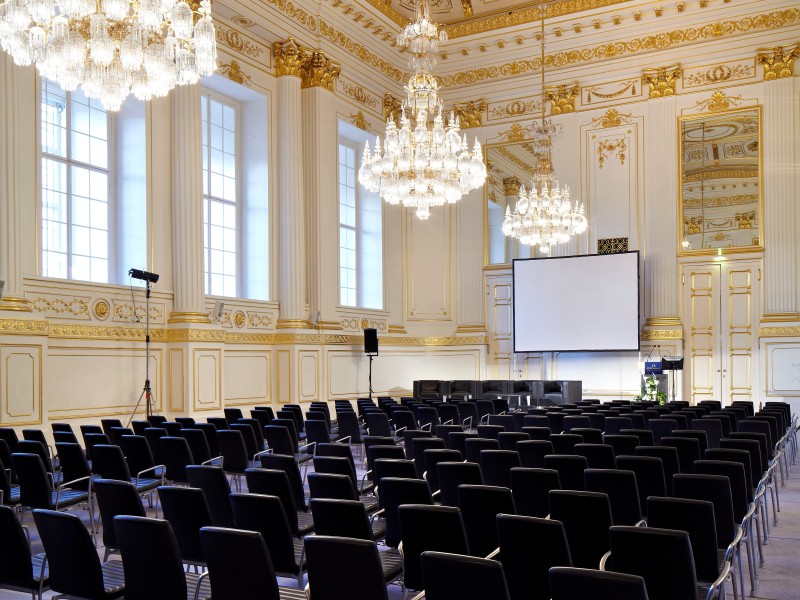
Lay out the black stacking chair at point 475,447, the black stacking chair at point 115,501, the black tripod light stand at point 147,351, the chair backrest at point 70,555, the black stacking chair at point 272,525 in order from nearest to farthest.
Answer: the chair backrest at point 70,555, the black stacking chair at point 272,525, the black stacking chair at point 115,501, the black stacking chair at point 475,447, the black tripod light stand at point 147,351

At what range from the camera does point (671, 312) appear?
49.2ft

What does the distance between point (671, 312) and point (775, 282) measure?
1.90m

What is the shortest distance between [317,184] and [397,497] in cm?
1071

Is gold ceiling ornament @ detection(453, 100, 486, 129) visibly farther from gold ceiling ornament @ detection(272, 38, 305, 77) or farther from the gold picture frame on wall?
gold ceiling ornament @ detection(272, 38, 305, 77)

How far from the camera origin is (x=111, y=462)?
5523 millimetres

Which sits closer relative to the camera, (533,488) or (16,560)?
(16,560)

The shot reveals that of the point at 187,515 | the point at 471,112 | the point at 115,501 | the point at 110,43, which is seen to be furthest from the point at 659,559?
the point at 471,112

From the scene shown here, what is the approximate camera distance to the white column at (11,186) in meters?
8.67

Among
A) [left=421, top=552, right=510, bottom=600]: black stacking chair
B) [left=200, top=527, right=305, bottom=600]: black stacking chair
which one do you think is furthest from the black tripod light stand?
[left=421, top=552, right=510, bottom=600]: black stacking chair

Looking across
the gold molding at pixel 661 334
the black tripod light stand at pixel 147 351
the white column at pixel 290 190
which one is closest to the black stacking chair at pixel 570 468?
the black tripod light stand at pixel 147 351

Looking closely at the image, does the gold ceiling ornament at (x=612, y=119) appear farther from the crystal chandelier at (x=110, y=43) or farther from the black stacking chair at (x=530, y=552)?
the black stacking chair at (x=530, y=552)

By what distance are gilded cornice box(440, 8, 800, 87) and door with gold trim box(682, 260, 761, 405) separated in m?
4.37

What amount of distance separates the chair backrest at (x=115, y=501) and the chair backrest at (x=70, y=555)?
48 centimetres

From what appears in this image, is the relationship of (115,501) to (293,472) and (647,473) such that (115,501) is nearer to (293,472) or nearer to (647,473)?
(293,472)
